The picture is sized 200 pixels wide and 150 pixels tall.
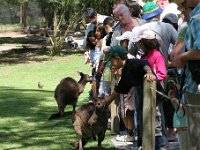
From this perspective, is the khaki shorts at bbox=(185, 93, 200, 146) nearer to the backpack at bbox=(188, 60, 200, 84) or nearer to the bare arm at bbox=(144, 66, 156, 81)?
the backpack at bbox=(188, 60, 200, 84)

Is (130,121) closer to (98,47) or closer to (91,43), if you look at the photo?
(98,47)

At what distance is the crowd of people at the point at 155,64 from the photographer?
10.8 feet

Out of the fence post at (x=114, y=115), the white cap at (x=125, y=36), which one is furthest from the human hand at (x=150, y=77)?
the fence post at (x=114, y=115)

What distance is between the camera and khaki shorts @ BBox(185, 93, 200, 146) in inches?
129

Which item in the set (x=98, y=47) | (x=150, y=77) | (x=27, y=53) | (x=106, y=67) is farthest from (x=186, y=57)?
(x=27, y=53)

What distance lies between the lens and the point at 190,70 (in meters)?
3.25

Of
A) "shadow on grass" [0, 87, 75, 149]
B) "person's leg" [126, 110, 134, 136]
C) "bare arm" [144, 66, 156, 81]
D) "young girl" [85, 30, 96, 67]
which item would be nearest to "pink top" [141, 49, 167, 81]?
"bare arm" [144, 66, 156, 81]

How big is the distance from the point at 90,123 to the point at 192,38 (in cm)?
222

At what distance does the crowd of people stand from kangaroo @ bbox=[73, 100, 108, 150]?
0.55 ft

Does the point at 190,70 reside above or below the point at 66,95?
above

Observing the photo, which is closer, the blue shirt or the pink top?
the blue shirt

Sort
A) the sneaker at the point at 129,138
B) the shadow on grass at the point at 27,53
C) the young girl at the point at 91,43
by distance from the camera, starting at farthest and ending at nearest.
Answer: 1. the shadow on grass at the point at 27,53
2. the young girl at the point at 91,43
3. the sneaker at the point at 129,138

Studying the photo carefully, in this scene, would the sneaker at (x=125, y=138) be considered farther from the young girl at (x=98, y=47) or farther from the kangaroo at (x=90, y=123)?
the young girl at (x=98, y=47)

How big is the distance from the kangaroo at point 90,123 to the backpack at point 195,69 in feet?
6.27
